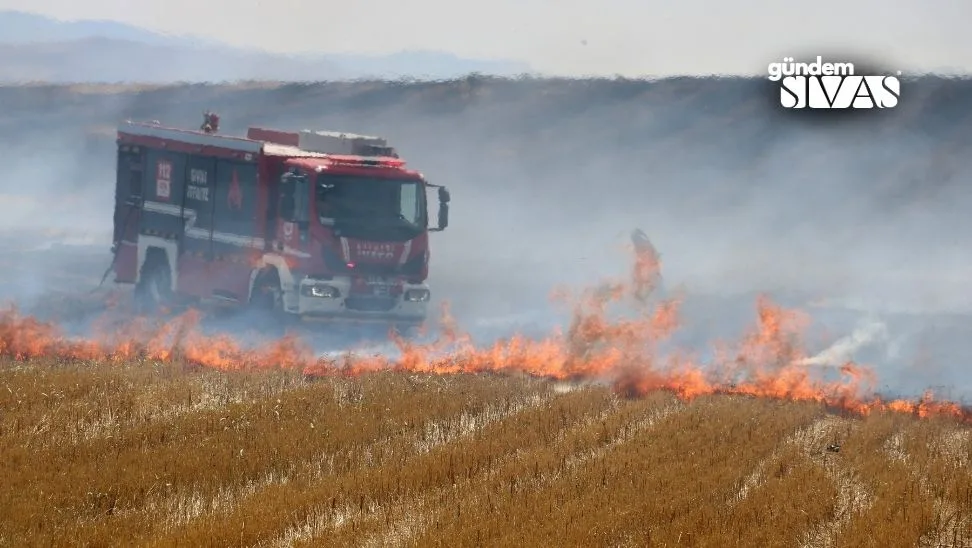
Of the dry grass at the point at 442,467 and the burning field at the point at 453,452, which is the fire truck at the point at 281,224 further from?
the dry grass at the point at 442,467

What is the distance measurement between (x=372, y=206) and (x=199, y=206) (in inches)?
142

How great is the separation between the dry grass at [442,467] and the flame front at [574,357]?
8.46 feet

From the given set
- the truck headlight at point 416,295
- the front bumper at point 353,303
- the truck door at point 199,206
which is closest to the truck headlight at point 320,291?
the front bumper at point 353,303

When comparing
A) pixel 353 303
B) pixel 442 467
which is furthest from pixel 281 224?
pixel 442 467

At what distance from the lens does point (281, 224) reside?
23922mm

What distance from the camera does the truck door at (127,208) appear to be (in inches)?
1034

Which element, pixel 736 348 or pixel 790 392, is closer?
pixel 790 392

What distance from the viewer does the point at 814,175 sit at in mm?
40531

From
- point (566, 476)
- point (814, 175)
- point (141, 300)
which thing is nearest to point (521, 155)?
point (814, 175)

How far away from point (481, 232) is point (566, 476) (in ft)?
99.4

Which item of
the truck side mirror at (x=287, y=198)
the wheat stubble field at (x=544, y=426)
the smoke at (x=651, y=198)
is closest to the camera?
the wheat stubble field at (x=544, y=426)

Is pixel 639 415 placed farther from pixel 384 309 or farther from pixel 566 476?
pixel 384 309

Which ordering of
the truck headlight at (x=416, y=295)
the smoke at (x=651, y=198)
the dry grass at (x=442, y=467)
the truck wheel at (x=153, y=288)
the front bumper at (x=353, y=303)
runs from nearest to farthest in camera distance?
1. the dry grass at (x=442, y=467)
2. the front bumper at (x=353, y=303)
3. the truck headlight at (x=416, y=295)
4. the truck wheel at (x=153, y=288)
5. the smoke at (x=651, y=198)

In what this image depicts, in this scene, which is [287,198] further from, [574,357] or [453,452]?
[453,452]
